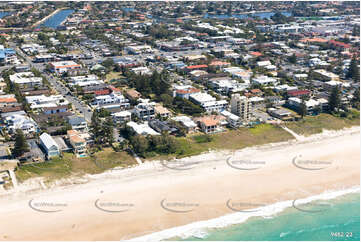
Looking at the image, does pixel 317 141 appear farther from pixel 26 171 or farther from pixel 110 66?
pixel 110 66

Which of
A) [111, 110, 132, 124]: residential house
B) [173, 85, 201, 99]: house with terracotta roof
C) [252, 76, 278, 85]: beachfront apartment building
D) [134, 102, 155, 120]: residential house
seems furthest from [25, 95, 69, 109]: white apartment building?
[252, 76, 278, 85]: beachfront apartment building

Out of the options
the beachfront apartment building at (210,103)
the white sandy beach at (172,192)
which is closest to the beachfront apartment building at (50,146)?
the white sandy beach at (172,192)

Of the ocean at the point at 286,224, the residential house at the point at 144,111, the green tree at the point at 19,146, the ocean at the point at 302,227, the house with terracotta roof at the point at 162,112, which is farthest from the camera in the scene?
the house with terracotta roof at the point at 162,112

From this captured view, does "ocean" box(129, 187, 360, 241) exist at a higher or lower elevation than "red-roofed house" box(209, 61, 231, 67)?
lower

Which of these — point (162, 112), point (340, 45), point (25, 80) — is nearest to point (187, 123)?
point (162, 112)

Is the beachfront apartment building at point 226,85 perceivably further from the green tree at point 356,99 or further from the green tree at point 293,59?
the green tree at point 293,59

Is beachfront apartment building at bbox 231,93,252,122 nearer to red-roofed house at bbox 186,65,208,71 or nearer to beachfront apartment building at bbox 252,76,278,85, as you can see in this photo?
beachfront apartment building at bbox 252,76,278,85

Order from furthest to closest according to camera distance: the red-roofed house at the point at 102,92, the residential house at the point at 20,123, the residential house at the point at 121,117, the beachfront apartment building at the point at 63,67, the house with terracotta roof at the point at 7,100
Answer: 1. the beachfront apartment building at the point at 63,67
2. the red-roofed house at the point at 102,92
3. the house with terracotta roof at the point at 7,100
4. the residential house at the point at 121,117
5. the residential house at the point at 20,123

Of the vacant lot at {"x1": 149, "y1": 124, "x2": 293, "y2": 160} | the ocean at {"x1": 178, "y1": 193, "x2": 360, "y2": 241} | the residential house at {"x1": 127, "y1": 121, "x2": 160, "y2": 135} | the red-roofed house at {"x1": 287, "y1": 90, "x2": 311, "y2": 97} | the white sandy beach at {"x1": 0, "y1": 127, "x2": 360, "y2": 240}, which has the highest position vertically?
the residential house at {"x1": 127, "y1": 121, "x2": 160, "y2": 135}
